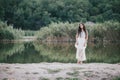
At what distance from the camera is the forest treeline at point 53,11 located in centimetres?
4838

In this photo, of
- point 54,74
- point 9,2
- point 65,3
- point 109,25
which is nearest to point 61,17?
point 65,3

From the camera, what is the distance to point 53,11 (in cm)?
5228

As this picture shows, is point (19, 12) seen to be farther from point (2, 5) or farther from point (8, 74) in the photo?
point (8, 74)

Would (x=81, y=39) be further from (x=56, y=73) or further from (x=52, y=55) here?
(x=52, y=55)

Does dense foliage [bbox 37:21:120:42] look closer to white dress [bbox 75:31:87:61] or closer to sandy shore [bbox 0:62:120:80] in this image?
white dress [bbox 75:31:87:61]

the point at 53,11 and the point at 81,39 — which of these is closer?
the point at 81,39

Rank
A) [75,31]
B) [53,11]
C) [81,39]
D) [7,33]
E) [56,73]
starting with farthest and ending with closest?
[53,11]
[7,33]
[75,31]
[81,39]
[56,73]

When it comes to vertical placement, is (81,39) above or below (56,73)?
above

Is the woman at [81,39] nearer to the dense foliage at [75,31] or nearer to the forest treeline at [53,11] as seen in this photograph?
the dense foliage at [75,31]

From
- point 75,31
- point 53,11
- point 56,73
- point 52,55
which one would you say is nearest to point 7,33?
point 75,31

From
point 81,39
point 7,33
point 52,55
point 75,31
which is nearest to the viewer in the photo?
point 81,39

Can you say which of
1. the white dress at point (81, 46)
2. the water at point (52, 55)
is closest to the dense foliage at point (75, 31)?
the water at point (52, 55)

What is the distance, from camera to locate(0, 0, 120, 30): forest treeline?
1905 inches

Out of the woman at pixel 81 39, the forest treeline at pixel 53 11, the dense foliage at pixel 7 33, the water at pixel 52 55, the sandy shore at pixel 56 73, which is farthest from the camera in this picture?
the forest treeline at pixel 53 11
